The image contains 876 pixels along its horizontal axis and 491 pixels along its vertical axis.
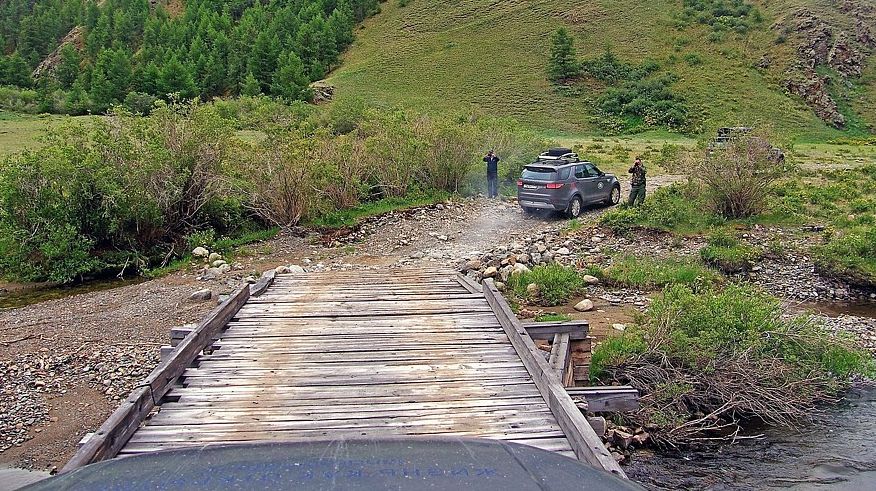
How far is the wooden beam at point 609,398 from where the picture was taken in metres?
7.22

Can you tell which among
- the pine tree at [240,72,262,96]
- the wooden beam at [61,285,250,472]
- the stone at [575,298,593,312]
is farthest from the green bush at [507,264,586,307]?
the pine tree at [240,72,262,96]

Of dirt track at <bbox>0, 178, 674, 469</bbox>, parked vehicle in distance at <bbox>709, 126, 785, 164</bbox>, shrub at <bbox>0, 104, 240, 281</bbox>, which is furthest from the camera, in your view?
parked vehicle in distance at <bbox>709, 126, 785, 164</bbox>

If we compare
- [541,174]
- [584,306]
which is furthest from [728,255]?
[541,174]

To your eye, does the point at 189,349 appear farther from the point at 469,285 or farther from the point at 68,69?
the point at 68,69

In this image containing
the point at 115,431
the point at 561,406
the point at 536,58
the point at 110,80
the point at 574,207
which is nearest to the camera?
the point at 115,431

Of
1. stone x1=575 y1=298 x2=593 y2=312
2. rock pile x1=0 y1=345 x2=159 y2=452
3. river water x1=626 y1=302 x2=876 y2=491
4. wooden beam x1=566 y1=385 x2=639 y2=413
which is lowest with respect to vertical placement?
river water x1=626 y1=302 x2=876 y2=491

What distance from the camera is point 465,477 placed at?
8.01 feet

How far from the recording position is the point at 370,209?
20.8 m

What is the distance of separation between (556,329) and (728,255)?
869 centimetres

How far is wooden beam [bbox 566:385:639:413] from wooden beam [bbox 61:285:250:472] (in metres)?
3.69

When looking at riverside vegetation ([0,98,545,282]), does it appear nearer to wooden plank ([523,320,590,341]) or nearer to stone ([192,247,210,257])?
stone ([192,247,210,257])

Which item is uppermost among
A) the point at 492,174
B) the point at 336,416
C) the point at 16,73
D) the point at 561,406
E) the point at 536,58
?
the point at 16,73

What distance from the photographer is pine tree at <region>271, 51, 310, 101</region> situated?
6856 centimetres

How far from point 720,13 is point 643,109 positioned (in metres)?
23.3
